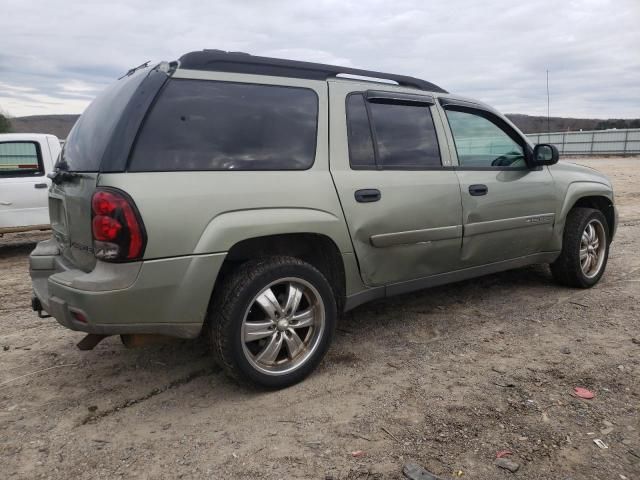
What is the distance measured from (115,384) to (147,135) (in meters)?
1.53

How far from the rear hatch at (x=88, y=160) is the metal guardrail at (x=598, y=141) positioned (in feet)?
119

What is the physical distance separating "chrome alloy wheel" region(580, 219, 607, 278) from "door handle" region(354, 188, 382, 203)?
8.26 feet

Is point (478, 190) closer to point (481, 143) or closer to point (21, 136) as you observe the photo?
point (481, 143)

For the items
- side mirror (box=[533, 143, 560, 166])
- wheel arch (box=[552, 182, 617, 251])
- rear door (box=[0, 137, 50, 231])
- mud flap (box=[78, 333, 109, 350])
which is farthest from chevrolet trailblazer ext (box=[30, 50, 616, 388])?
rear door (box=[0, 137, 50, 231])

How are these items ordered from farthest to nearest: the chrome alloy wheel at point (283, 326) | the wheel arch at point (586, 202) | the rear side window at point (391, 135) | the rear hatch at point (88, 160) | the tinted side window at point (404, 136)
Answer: the wheel arch at point (586, 202)
the tinted side window at point (404, 136)
the rear side window at point (391, 135)
the chrome alloy wheel at point (283, 326)
the rear hatch at point (88, 160)

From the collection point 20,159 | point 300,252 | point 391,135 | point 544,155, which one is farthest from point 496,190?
point 20,159

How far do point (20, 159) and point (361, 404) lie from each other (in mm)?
6677

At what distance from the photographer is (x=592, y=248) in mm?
4902

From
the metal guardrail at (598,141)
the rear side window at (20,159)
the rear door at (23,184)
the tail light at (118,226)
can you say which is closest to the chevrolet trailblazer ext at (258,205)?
the tail light at (118,226)

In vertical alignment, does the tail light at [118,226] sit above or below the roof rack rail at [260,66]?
below

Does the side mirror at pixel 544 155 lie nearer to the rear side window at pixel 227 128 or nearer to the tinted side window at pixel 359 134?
the tinted side window at pixel 359 134

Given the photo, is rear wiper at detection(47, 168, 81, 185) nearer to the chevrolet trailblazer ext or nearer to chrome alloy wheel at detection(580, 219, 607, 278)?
the chevrolet trailblazer ext

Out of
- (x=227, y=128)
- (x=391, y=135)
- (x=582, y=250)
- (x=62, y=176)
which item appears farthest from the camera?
(x=582, y=250)

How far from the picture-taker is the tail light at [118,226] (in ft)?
7.85
